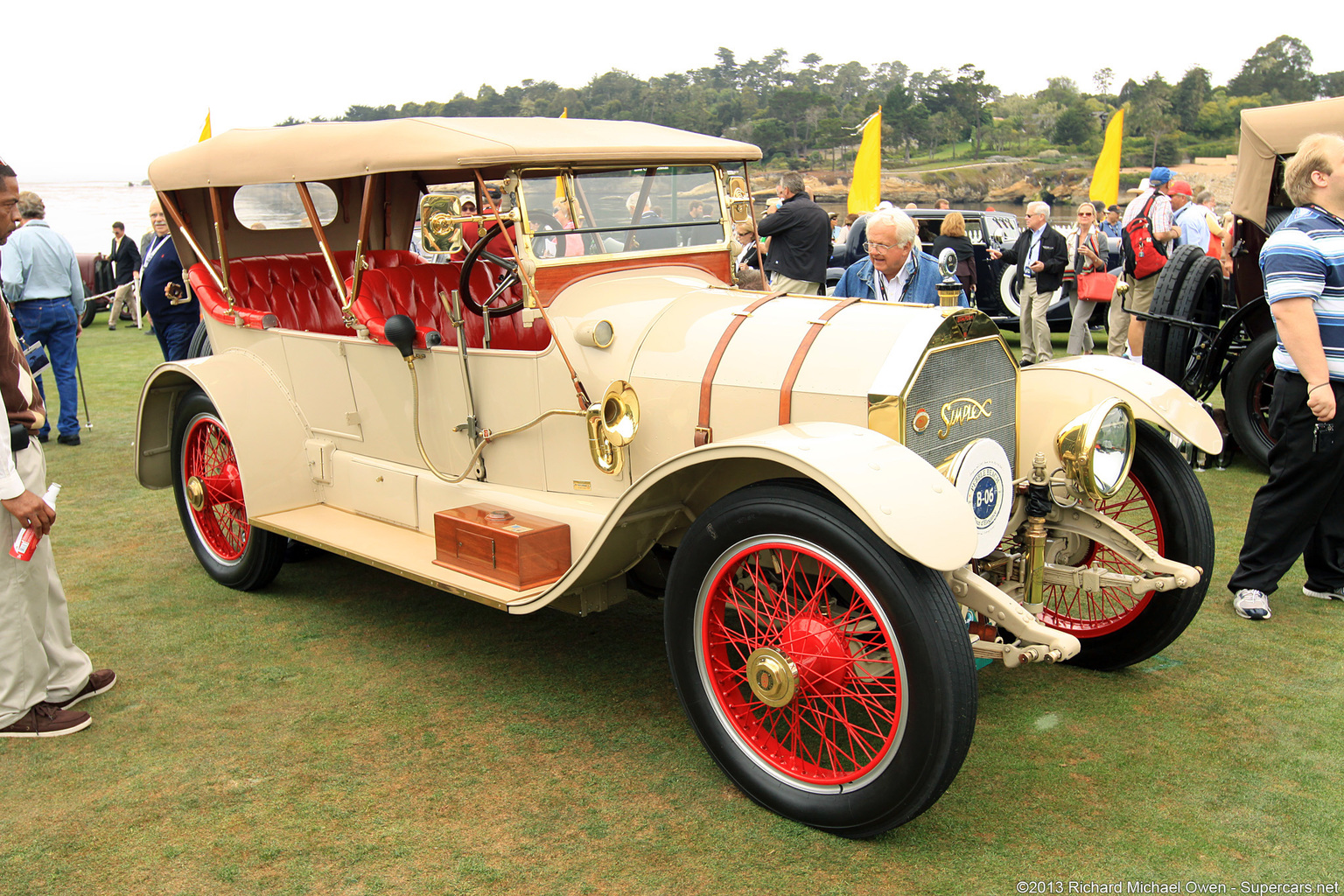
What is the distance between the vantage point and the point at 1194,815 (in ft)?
9.21

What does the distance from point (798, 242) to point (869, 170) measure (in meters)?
3.61

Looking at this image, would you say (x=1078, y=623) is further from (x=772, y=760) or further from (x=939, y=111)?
(x=939, y=111)

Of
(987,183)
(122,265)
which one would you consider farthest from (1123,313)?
(987,183)

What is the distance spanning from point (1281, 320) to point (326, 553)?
4.82 m

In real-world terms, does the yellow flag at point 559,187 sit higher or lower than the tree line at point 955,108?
lower

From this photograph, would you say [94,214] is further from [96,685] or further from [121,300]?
[96,685]

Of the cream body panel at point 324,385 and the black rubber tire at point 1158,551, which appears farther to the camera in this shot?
the cream body panel at point 324,385

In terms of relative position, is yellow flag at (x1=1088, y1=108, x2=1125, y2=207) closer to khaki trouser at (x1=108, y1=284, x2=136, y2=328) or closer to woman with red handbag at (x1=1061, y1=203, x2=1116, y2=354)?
woman with red handbag at (x1=1061, y1=203, x2=1116, y2=354)

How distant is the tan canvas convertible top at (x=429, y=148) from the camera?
3455 millimetres

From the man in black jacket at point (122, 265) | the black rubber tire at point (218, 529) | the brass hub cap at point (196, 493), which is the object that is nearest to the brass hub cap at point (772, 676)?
the black rubber tire at point (218, 529)

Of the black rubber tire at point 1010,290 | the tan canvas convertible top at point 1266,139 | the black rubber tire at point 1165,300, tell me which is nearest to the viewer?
the tan canvas convertible top at point 1266,139

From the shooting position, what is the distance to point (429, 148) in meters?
3.47

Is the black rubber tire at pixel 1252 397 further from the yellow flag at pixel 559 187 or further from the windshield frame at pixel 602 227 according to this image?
the yellow flag at pixel 559 187

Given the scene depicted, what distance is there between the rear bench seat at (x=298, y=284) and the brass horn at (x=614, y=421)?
220 cm
